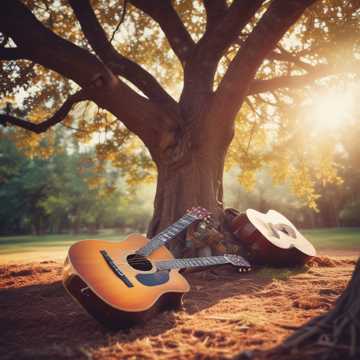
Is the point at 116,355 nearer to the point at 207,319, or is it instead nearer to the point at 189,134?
the point at 207,319

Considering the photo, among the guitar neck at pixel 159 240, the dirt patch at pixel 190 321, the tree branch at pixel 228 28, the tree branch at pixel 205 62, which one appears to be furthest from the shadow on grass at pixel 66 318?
the tree branch at pixel 228 28

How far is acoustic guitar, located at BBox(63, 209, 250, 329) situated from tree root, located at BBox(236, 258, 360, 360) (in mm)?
1113

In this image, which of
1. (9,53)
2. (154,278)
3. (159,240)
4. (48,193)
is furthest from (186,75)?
(48,193)

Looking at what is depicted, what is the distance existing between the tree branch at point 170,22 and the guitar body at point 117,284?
15.2 ft

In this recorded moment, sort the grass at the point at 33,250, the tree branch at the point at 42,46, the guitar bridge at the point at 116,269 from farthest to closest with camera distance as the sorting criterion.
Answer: the grass at the point at 33,250 → the tree branch at the point at 42,46 → the guitar bridge at the point at 116,269

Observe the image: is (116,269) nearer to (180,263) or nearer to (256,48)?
(180,263)

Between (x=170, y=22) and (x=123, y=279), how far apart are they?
5.22m

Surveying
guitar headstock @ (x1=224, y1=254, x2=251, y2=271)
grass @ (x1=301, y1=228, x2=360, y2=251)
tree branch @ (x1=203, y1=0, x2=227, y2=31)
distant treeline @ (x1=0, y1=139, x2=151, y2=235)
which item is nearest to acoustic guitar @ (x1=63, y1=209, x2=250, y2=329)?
guitar headstock @ (x1=224, y1=254, x2=251, y2=271)

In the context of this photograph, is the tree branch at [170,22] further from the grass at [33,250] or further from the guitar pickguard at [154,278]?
the grass at [33,250]

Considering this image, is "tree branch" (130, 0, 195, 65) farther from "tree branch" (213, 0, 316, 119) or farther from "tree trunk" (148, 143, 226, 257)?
"tree trunk" (148, 143, 226, 257)

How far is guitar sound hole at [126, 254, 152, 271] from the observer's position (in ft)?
10.7

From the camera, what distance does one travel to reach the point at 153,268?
10.6 feet

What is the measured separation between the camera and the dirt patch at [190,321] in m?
2.28

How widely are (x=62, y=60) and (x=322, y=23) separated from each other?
537 centimetres
